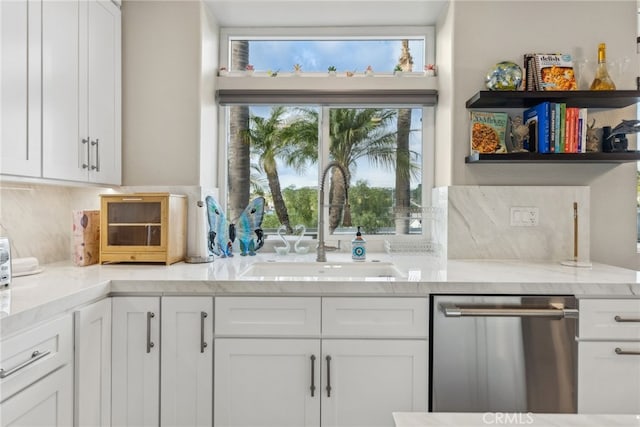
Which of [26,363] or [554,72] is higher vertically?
[554,72]

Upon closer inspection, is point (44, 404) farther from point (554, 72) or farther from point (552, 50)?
point (552, 50)

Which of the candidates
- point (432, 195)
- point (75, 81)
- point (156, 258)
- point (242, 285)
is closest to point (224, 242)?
point (156, 258)

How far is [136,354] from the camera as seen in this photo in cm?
165

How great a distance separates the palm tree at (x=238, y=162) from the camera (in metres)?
2.63

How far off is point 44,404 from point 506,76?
7.99ft

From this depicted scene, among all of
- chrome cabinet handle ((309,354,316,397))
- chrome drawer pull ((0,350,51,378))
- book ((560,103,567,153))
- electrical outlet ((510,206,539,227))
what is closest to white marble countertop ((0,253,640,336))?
chrome drawer pull ((0,350,51,378))

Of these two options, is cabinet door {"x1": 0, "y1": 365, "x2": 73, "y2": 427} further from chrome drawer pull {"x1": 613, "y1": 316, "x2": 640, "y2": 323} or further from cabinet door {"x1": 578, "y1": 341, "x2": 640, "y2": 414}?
chrome drawer pull {"x1": 613, "y1": 316, "x2": 640, "y2": 323}

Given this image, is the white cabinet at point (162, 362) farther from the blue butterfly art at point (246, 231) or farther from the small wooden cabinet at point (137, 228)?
the blue butterfly art at point (246, 231)

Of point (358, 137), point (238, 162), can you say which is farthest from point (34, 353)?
point (358, 137)

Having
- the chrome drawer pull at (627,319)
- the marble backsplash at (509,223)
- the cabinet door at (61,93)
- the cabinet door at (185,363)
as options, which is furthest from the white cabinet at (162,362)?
the chrome drawer pull at (627,319)

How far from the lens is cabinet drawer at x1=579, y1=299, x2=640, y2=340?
1.63 metres

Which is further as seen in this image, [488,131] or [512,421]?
[488,131]

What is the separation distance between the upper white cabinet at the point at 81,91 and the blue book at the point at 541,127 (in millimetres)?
2244

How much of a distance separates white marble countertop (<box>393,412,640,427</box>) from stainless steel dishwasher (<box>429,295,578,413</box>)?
81 cm
